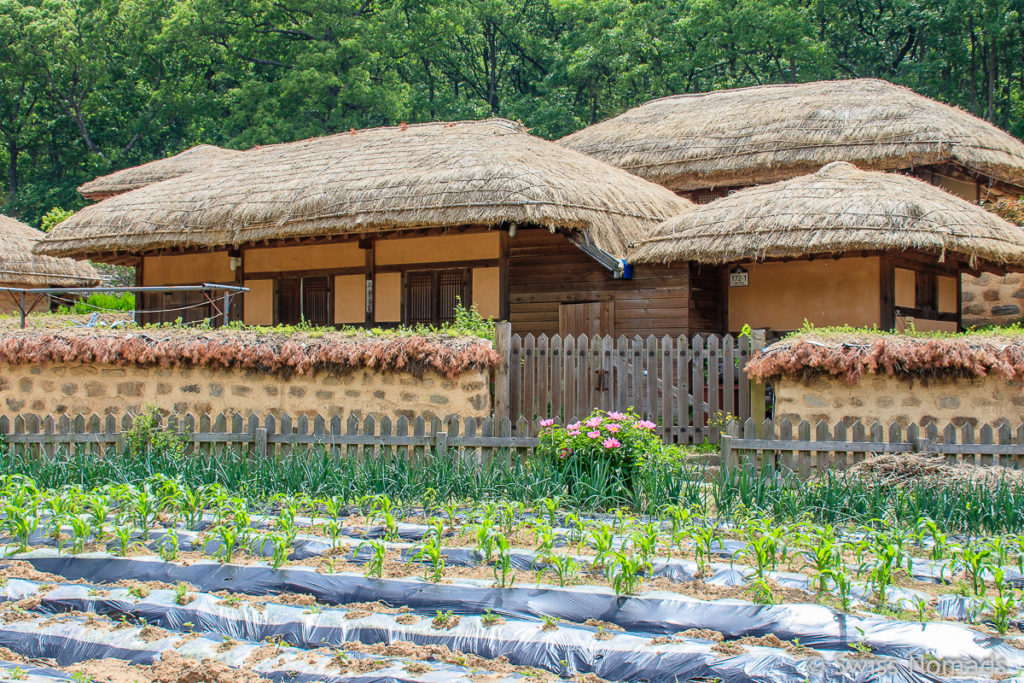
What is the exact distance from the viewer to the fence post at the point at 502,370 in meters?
8.98

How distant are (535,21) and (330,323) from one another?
76.0ft

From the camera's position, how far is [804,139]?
16.1 m

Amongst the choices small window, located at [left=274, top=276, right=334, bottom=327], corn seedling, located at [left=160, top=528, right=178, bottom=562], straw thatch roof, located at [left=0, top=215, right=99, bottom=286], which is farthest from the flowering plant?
straw thatch roof, located at [left=0, top=215, right=99, bottom=286]

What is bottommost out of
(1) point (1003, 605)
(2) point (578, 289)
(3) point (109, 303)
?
(1) point (1003, 605)

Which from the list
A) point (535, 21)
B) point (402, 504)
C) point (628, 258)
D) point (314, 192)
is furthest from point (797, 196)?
point (535, 21)

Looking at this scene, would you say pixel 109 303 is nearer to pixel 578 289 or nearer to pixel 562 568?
pixel 578 289

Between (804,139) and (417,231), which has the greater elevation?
(804,139)

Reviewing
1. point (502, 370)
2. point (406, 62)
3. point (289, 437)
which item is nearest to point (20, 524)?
point (289, 437)

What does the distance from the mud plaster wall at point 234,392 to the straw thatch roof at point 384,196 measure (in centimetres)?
373

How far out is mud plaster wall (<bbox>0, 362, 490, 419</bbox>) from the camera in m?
8.64

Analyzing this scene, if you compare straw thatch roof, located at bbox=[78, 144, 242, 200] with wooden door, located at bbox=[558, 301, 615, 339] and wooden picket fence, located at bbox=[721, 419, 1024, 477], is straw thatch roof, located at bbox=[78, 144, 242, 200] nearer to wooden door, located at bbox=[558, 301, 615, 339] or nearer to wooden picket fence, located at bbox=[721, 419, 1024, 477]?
wooden door, located at bbox=[558, 301, 615, 339]

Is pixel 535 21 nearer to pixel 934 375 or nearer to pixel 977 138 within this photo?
pixel 977 138

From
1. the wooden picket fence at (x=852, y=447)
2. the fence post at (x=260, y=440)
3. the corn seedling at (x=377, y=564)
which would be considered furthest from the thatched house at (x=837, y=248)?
the corn seedling at (x=377, y=564)

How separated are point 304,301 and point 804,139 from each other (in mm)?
9036
